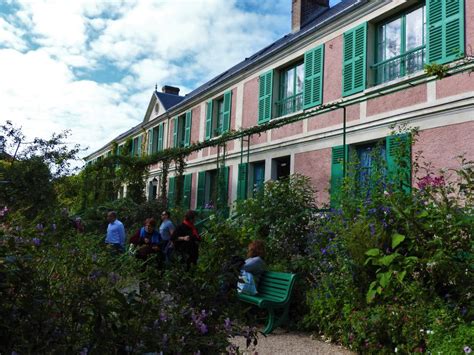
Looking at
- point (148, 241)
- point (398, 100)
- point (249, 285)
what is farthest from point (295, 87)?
point (249, 285)

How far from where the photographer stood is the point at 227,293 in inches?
105

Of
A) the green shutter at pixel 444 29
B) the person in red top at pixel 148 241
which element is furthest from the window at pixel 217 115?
the person in red top at pixel 148 241

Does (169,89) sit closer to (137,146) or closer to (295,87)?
(137,146)

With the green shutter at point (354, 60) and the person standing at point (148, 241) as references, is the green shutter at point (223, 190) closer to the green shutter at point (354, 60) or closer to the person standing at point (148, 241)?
the green shutter at point (354, 60)

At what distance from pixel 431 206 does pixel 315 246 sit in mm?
1574

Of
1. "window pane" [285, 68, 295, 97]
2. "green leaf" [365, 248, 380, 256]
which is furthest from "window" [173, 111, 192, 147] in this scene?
"green leaf" [365, 248, 380, 256]

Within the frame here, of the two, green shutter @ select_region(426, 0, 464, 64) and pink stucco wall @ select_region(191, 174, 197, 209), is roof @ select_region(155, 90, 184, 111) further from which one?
green shutter @ select_region(426, 0, 464, 64)

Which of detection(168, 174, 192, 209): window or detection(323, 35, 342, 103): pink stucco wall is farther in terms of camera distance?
Result: detection(168, 174, 192, 209): window

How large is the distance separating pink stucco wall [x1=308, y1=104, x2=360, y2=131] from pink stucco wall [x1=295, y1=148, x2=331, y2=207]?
2.15 feet

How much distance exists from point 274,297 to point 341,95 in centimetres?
651

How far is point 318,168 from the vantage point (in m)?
10.8

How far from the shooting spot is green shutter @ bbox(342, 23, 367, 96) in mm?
9820

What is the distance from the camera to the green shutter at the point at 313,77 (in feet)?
36.4

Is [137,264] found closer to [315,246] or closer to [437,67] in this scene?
[315,246]
